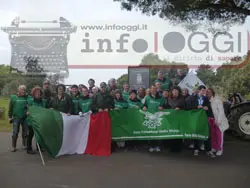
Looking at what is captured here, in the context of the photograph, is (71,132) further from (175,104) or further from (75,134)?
(175,104)

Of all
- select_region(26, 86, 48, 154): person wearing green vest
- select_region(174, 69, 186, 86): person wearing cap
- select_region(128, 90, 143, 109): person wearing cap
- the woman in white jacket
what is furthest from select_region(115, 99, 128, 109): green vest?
select_region(174, 69, 186, 86): person wearing cap

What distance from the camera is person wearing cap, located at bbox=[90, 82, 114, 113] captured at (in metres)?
8.37

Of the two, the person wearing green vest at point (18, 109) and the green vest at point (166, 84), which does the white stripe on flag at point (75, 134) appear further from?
the green vest at point (166, 84)

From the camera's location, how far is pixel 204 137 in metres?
7.81

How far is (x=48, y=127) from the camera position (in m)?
7.63

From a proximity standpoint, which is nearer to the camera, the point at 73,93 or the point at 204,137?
the point at 204,137

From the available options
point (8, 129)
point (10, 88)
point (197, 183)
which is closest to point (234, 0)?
point (197, 183)

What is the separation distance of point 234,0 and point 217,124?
152 inches

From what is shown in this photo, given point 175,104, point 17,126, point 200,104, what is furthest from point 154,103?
point 17,126

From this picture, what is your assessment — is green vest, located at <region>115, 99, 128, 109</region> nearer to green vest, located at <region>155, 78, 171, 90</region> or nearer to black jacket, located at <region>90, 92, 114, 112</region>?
black jacket, located at <region>90, 92, 114, 112</region>

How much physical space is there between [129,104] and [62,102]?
1813mm

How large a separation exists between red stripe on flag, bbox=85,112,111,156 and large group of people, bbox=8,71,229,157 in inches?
10.1

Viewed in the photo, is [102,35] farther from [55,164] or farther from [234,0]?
[55,164]

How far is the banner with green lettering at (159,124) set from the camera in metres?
7.85
